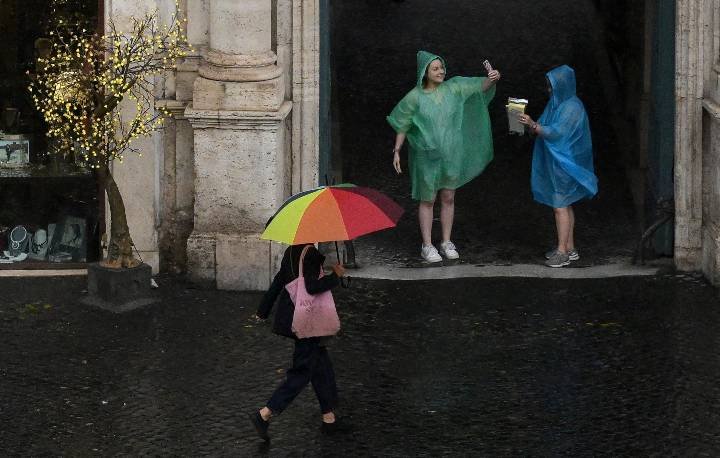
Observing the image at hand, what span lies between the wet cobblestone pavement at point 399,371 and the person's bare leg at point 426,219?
83cm

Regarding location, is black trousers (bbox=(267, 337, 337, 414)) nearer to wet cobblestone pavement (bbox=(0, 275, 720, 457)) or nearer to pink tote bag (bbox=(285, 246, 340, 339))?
pink tote bag (bbox=(285, 246, 340, 339))

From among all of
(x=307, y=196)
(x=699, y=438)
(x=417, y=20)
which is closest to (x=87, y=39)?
(x=307, y=196)

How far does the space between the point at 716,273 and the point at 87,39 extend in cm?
511

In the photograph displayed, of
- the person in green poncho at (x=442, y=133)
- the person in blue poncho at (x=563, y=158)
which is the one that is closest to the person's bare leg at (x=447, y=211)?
the person in green poncho at (x=442, y=133)

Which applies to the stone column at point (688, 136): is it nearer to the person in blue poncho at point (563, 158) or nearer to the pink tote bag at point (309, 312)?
the person in blue poncho at point (563, 158)

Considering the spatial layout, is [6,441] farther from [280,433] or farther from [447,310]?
[447,310]

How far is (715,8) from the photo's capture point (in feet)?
48.1

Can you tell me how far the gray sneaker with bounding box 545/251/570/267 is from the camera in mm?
15538

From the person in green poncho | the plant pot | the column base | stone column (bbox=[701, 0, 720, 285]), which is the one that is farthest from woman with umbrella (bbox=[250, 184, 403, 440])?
stone column (bbox=[701, 0, 720, 285])

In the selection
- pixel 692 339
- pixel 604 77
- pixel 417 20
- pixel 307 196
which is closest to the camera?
pixel 307 196

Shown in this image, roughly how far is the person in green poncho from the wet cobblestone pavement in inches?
36.8

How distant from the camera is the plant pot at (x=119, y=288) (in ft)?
46.6

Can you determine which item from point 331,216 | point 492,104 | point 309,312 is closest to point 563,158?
point 309,312

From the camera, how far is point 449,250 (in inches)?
621
